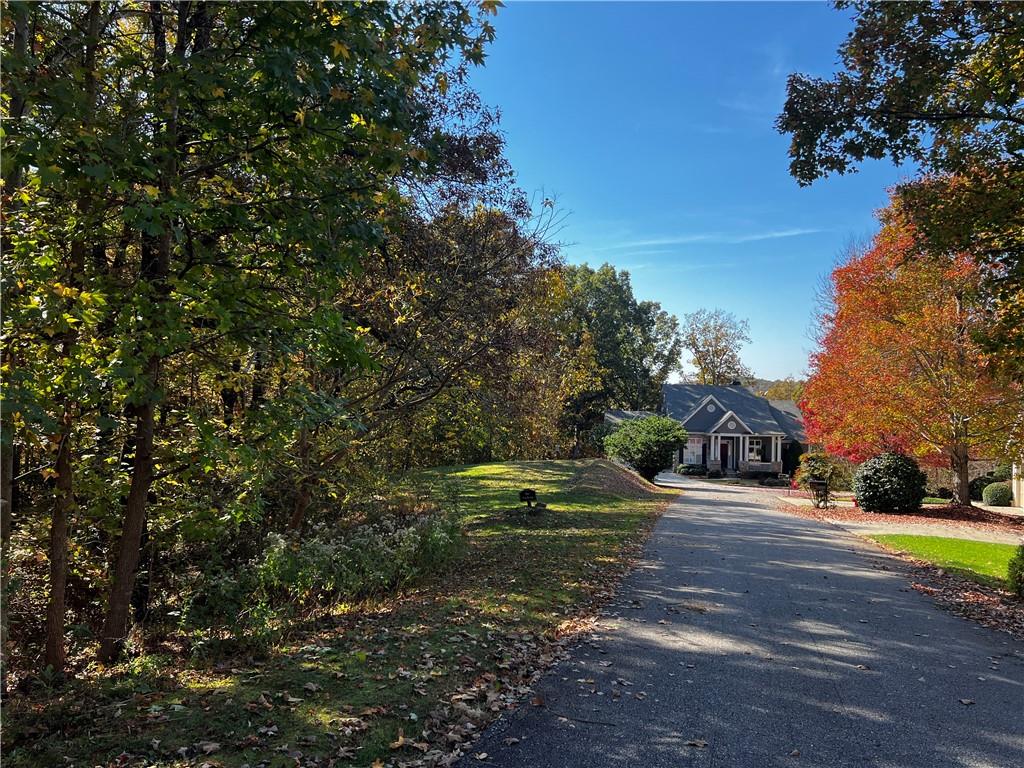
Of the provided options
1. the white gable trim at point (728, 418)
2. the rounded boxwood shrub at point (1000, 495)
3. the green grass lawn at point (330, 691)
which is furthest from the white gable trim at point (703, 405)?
the green grass lawn at point (330, 691)

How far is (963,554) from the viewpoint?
38.1 feet

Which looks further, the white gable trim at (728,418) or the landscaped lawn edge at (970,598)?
the white gable trim at (728,418)

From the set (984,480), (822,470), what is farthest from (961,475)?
(984,480)

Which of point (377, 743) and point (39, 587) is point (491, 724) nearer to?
point (377, 743)

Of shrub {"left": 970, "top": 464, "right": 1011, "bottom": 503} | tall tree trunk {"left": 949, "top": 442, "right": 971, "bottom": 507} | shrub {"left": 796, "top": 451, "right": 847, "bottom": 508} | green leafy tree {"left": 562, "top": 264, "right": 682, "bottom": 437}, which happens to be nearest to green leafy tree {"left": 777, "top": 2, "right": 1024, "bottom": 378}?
tall tree trunk {"left": 949, "top": 442, "right": 971, "bottom": 507}

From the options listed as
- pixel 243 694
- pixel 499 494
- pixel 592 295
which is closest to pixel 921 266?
pixel 499 494

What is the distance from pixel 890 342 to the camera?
60.7 ft

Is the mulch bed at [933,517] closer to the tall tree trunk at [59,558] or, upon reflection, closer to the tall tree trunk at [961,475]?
the tall tree trunk at [961,475]

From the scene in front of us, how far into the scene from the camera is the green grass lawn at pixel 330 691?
144 inches

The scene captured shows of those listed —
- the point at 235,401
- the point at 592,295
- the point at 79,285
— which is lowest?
the point at 235,401

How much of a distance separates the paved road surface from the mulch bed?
923 cm

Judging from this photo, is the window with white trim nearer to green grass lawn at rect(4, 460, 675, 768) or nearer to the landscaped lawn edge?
the landscaped lawn edge

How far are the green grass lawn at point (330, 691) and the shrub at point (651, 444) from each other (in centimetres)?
1872

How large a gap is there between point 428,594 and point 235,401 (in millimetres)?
3372
